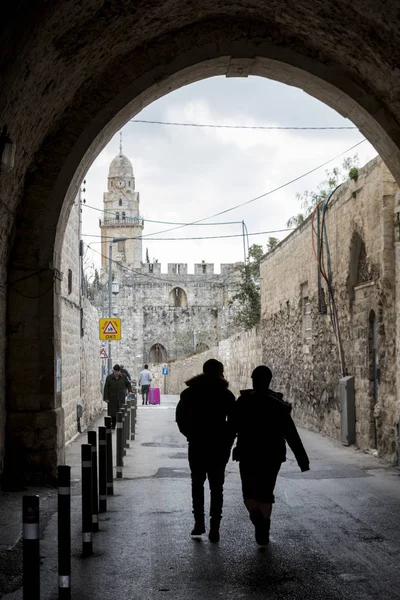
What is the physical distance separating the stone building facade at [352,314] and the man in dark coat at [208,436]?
17.3ft

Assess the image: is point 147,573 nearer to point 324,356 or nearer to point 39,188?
point 39,188

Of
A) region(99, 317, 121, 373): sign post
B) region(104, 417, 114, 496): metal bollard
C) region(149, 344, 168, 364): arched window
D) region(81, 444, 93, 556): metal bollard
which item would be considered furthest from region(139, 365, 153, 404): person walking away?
region(149, 344, 168, 364): arched window

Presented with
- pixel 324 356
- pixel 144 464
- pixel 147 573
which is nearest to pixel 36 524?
pixel 147 573

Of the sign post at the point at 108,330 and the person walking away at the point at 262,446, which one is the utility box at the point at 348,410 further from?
the sign post at the point at 108,330

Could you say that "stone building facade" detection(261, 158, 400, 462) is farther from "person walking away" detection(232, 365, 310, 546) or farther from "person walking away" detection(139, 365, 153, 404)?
"person walking away" detection(139, 365, 153, 404)

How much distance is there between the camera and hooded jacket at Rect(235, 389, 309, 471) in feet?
24.0

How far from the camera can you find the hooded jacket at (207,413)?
296 inches

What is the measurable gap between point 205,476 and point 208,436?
329mm

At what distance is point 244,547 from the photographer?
7.18 meters

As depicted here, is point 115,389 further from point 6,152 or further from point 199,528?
point 199,528

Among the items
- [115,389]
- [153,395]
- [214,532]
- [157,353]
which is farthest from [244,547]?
[157,353]

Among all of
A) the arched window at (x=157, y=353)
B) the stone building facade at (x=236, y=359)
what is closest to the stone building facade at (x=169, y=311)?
the arched window at (x=157, y=353)

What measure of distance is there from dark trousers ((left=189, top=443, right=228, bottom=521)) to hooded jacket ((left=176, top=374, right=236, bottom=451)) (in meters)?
0.08

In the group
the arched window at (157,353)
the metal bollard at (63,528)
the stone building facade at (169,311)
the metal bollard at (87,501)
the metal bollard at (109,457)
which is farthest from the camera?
the arched window at (157,353)
